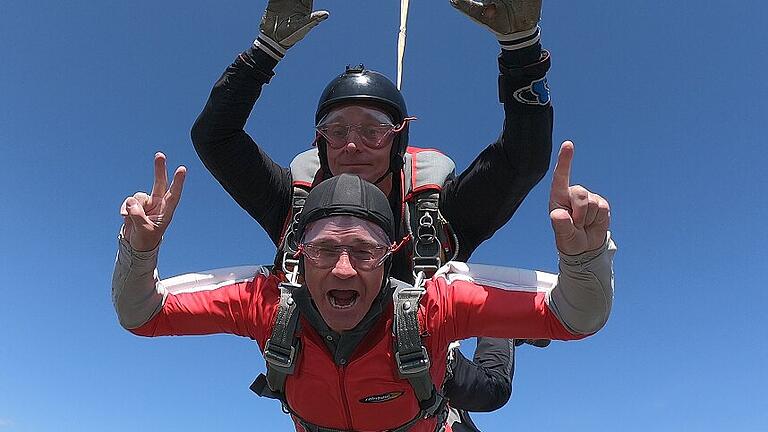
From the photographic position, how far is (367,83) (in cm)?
284

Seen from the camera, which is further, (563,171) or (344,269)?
(344,269)

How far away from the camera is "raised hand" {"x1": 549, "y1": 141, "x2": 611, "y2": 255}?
73.2 inches

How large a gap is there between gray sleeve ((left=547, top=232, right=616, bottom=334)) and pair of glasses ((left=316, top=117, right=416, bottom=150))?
0.99m

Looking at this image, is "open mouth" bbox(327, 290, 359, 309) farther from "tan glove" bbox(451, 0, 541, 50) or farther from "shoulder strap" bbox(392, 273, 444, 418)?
"tan glove" bbox(451, 0, 541, 50)

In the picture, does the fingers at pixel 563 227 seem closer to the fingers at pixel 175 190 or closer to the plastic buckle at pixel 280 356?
the plastic buckle at pixel 280 356

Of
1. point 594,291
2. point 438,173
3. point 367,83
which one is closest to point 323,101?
point 367,83

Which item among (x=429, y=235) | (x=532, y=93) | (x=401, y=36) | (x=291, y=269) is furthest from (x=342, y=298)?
(x=401, y=36)

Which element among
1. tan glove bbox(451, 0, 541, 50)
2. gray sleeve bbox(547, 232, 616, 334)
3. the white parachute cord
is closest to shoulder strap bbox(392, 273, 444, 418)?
gray sleeve bbox(547, 232, 616, 334)

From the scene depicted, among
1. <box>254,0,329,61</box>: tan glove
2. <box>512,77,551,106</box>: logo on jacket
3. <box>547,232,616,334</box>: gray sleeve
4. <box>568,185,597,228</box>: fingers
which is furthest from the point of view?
<box>254,0,329,61</box>: tan glove

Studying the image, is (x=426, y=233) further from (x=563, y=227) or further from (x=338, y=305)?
(x=563, y=227)

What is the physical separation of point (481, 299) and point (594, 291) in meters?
0.40

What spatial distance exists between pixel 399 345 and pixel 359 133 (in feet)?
2.97

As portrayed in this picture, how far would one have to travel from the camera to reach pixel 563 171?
193 centimetres

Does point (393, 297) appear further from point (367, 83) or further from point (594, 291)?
point (367, 83)
